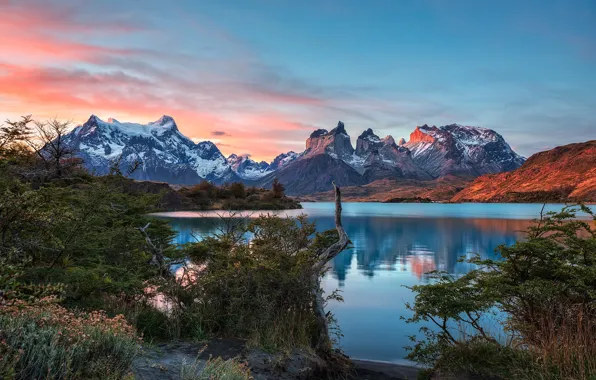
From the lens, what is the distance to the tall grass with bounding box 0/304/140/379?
4.68 metres

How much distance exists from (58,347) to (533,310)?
31.4 feet

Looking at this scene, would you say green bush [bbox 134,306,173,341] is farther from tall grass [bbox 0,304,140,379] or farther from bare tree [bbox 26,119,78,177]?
bare tree [bbox 26,119,78,177]

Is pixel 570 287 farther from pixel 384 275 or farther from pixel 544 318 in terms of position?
pixel 384 275

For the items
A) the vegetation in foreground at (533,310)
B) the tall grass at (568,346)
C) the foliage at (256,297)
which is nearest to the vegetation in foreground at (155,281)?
the foliage at (256,297)

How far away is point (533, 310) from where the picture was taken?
30.9 ft

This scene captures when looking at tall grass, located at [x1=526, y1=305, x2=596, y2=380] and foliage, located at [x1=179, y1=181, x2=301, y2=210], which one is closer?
tall grass, located at [x1=526, y1=305, x2=596, y2=380]

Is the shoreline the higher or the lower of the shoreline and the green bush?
the lower

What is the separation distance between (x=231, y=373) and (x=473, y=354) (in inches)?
241

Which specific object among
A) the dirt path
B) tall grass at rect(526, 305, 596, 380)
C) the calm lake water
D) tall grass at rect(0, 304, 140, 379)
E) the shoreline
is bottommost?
the calm lake water

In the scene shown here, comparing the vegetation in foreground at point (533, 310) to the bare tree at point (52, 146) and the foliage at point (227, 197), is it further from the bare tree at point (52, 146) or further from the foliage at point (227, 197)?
the foliage at point (227, 197)

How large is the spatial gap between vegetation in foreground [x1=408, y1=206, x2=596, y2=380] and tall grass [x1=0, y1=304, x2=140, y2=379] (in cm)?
712

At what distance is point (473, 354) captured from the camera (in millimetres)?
9633

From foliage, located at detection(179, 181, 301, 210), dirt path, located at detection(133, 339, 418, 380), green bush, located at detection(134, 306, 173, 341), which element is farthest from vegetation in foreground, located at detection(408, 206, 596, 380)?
foliage, located at detection(179, 181, 301, 210)

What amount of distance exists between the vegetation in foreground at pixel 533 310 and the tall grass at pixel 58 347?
7.12 m
